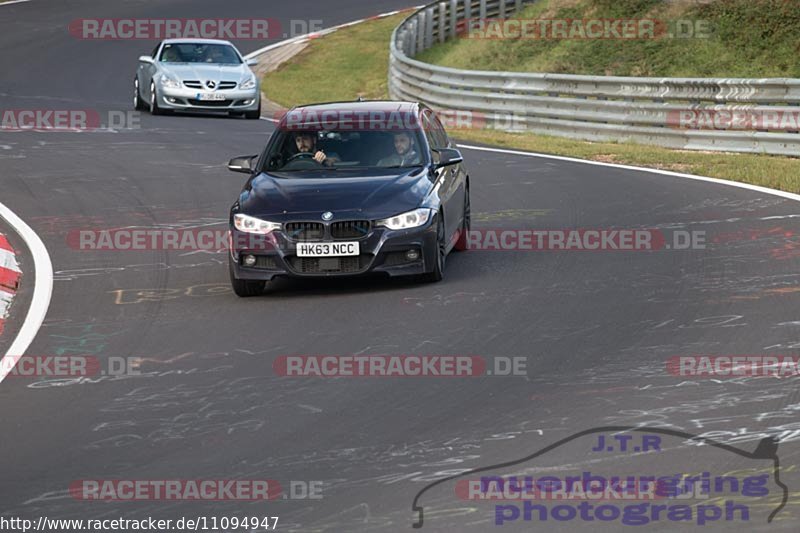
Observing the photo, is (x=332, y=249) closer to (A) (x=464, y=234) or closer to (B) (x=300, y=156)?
(B) (x=300, y=156)

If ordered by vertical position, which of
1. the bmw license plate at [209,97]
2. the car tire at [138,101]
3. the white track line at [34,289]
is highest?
the white track line at [34,289]

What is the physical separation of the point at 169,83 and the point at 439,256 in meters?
16.8

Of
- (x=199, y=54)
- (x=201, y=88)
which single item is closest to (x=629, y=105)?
(x=201, y=88)

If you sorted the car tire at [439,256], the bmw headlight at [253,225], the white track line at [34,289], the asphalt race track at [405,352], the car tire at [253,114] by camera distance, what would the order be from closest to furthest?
the asphalt race track at [405,352] < the white track line at [34,289] < the bmw headlight at [253,225] < the car tire at [439,256] < the car tire at [253,114]

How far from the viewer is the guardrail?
2214 centimetres

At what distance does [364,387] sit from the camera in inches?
364

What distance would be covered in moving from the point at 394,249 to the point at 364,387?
10.8 ft

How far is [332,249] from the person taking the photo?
40.5ft

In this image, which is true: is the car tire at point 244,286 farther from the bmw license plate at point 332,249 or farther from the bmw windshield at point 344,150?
the bmw windshield at point 344,150

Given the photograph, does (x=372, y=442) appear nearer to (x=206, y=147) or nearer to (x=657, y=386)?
(x=657, y=386)

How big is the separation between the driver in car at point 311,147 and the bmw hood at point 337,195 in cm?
29

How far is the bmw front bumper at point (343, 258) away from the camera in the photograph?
12398 mm

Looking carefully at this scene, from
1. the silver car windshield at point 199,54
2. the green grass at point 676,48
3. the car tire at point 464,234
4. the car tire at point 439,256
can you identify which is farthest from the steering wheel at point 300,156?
the green grass at point 676,48

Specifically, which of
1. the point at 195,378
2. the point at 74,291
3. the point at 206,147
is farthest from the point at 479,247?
the point at 206,147
